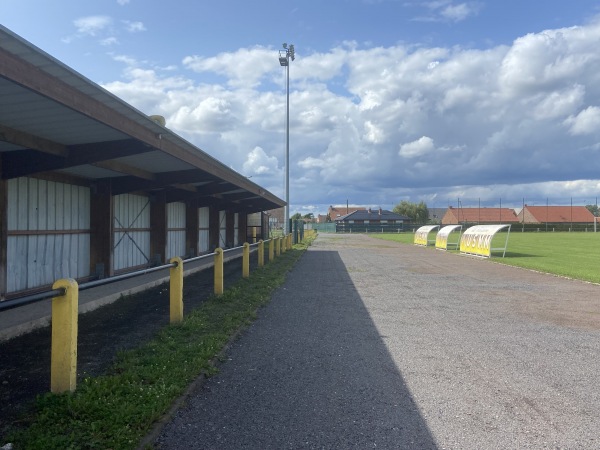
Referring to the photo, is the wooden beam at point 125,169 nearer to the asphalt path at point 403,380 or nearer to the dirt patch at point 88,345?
the dirt patch at point 88,345

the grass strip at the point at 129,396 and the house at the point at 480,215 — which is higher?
the house at the point at 480,215

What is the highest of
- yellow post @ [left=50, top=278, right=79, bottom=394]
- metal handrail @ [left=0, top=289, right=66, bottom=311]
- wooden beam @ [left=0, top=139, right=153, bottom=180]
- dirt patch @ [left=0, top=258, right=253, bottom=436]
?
wooden beam @ [left=0, top=139, right=153, bottom=180]

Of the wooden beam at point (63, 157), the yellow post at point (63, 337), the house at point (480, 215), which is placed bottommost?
the yellow post at point (63, 337)

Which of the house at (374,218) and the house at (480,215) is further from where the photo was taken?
the house at (480,215)

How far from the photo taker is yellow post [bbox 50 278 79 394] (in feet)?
13.8

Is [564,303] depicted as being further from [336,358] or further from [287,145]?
[287,145]

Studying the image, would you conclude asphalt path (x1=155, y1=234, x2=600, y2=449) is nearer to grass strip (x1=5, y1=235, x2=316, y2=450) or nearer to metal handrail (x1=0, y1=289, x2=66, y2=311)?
grass strip (x1=5, y1=235, x2=316, y2=450)

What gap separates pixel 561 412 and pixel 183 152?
7.45m

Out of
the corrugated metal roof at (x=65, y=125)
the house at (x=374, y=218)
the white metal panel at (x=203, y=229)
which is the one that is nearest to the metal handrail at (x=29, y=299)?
the corrugated metal roof at (x=65, y=125)

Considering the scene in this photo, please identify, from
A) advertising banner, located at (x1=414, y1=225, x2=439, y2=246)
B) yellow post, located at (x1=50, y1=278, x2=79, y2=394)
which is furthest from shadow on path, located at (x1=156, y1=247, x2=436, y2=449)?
advertising banner, located at (x1=414, y1=225, x2=439, y2=246)

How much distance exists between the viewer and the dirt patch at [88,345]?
439 cm

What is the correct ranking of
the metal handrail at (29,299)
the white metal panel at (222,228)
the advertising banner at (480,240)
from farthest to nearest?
1. the white metal panel at (222,228)
2. the advertising banner at (480,240)
3. the metal handrail at (29,299)

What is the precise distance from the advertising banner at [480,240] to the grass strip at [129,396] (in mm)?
18764

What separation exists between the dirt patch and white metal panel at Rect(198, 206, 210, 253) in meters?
11.2
